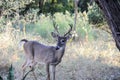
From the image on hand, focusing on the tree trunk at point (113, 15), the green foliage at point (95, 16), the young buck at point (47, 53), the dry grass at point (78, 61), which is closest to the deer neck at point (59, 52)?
the young buck at point (47, 53)

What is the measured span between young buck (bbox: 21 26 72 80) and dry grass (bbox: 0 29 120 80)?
46 centimetres

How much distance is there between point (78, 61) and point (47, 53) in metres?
1.86

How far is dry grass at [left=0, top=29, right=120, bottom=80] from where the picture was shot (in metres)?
8.95

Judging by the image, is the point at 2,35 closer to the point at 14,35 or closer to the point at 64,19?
the point at 14,35

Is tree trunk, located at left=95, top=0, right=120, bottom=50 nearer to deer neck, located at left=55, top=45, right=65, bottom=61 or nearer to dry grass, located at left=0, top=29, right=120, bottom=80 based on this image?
deer neck, located at left=55, top=45, right=65, bottom=61

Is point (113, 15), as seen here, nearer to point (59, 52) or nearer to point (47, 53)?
point (59, 52)

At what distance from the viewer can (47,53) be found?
8.45 m

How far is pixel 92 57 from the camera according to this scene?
10.6 metres

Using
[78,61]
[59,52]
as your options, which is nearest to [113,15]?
[59,52]

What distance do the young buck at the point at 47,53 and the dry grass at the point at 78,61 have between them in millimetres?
456

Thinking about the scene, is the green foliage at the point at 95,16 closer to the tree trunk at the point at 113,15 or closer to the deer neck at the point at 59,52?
the deer neck at the point at 59,52

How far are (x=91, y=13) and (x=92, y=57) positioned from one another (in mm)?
1287

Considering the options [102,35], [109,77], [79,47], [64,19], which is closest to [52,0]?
[64,19]

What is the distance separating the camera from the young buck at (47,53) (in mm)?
8047
